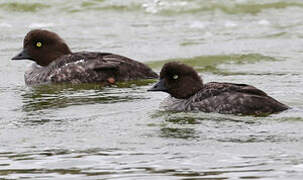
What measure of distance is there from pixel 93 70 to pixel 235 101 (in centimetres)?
443

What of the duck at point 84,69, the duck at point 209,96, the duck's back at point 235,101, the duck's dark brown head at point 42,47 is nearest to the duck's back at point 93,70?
the duck at point 84,69

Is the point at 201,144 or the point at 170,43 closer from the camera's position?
the point at 201,144

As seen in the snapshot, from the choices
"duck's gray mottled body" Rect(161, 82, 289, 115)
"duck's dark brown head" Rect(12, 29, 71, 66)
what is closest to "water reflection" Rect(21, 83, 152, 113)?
"duck's dark brown head" Rect(12, 29, 71, 66)

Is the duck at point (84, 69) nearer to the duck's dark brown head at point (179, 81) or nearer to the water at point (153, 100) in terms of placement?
the water at point (153, 100)

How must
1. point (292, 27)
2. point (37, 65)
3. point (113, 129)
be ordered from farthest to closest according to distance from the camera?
point (292, 27)
point (37, 65)
point (113, 129)

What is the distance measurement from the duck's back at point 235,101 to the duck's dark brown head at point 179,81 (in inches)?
12.2

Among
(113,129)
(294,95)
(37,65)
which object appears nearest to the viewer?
(113,129)

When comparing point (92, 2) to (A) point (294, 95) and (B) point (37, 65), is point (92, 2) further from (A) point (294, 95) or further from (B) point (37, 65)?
(A) point (294, 95)

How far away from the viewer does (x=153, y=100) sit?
14.8 m

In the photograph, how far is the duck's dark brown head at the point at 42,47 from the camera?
17312 mm

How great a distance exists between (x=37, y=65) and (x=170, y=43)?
527cm

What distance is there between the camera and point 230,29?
23.9 meters

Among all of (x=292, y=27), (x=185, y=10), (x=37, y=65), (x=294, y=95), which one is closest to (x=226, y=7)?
(x=185, y=10)

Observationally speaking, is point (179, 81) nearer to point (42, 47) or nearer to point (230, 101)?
point (230, 101)
